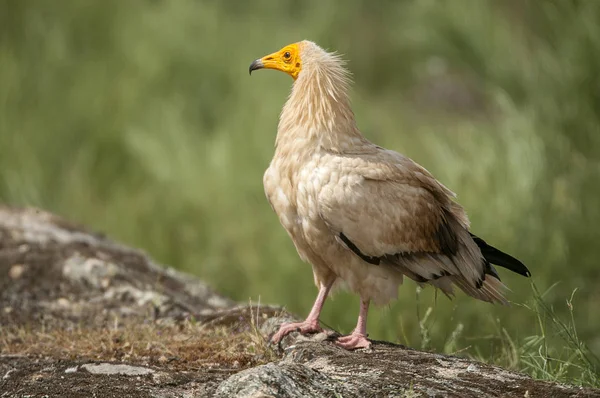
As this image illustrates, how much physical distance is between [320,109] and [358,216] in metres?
0.65

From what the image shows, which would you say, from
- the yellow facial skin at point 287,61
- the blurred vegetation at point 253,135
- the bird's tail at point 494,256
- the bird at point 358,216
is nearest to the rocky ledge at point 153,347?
the bird at point 358,216

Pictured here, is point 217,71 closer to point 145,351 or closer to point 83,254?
point 83,254

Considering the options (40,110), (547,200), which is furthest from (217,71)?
(547,200)

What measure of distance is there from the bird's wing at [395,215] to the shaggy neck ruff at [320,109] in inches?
8.1

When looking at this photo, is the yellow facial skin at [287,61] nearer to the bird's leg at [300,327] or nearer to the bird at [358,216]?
the bird at [358,216]

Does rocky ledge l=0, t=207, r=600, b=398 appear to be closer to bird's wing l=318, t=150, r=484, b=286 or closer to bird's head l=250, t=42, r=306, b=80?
bird's wing l=318, t=150, r=484, b=286

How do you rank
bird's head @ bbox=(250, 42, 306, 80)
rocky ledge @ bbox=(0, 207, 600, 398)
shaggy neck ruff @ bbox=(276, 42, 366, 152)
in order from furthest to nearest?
bird's head @ bbox=(250, 42, 306, 80) < shaggy neck ruff @ bbox=(276, 42, 366, 152) < rocky ledge @ bbox=(0, 207, 600, 398)

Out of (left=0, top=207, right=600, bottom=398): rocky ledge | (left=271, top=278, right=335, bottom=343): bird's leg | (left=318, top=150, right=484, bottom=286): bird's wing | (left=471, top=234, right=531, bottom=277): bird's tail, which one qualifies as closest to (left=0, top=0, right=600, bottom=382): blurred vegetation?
(left=0, top=207, right=600, bottom=398): rocky ledge

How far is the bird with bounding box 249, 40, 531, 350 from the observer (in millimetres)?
4754

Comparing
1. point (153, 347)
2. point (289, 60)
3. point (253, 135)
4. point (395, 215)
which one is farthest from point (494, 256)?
point (253, 135)

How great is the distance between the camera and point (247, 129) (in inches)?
442

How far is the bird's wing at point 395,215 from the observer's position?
4.73 metres

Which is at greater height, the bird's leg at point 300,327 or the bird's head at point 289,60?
the bird's head at point 289,60

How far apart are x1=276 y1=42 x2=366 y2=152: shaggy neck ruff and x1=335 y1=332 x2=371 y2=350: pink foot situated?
35.6 inches
